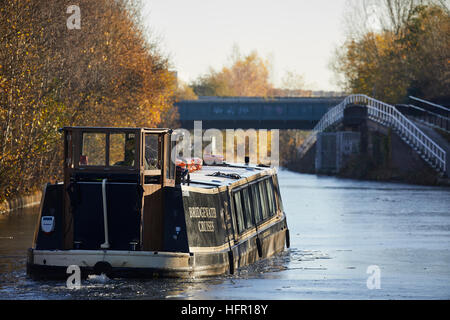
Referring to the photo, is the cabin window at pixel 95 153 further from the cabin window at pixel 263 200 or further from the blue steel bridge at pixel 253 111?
the blue steel bridge at pixel 253 111

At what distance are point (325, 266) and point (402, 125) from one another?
47.0 m

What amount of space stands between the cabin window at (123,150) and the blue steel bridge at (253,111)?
81911mm

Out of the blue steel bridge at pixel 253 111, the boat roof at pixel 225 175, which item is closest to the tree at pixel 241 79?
the blue steel bridge at pixel 253 111

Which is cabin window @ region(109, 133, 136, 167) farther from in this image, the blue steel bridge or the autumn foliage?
the blue steel bridge

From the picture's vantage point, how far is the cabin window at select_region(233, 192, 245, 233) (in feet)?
67.5

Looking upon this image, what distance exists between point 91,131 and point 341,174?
61055 mm

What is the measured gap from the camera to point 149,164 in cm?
1772

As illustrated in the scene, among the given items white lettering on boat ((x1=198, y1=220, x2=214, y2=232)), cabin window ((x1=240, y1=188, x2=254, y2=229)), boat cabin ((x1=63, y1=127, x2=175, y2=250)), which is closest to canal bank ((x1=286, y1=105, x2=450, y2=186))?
cabin window ((x1=240, y1=188, x2=254, y2=229))

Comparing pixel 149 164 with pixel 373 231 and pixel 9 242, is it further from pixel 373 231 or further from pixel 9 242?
pixel 373 231

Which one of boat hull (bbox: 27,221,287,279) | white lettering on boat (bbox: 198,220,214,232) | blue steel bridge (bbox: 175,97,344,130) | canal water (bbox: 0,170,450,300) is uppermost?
blue steel bridge (bbox: 175,97,344,130)

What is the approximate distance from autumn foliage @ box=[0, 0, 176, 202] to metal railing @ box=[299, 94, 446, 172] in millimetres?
16134

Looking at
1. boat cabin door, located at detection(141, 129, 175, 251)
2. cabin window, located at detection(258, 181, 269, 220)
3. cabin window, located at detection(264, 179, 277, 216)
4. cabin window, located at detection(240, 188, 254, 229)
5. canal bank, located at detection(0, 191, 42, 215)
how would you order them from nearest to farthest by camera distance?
boat cabin door, located at detection(141, 129, 175, 251), cabin window, located at detection(240, 188, 254, 229), cabin window, located at detection(258, 181, 269, 220), cabin window, located at detection(264, 179, 277, 216), canal bank, located at detection(0, 191, 42, 215)

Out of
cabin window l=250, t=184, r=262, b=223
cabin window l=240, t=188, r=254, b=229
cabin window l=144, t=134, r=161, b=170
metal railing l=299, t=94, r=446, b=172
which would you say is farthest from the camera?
metal railing l=299, t=94, r=446, b=172

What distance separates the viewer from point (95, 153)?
18031mm
